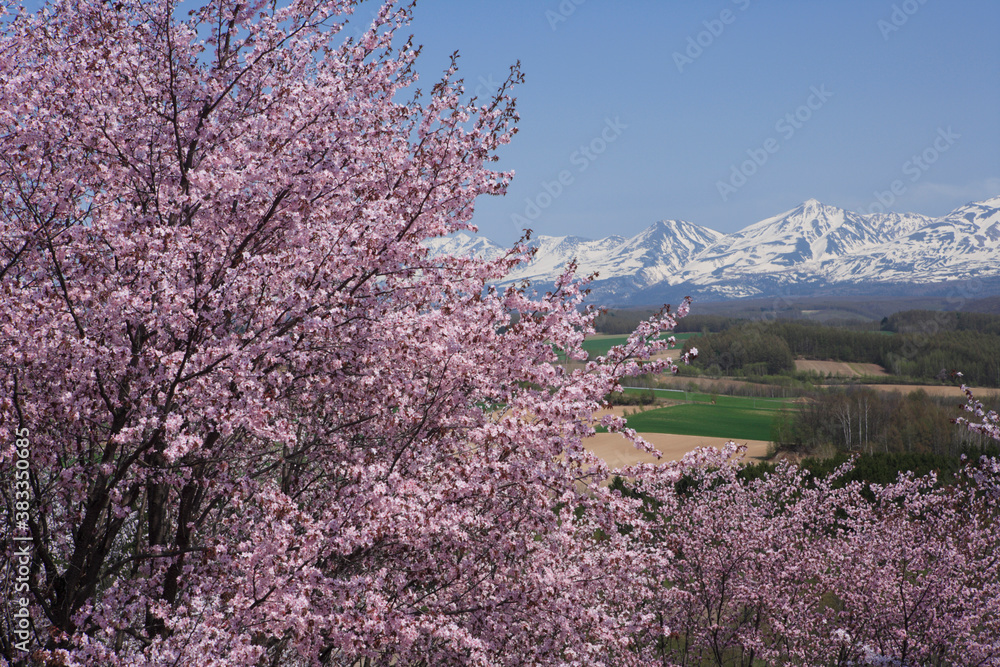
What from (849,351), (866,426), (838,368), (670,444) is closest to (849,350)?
(849,351)

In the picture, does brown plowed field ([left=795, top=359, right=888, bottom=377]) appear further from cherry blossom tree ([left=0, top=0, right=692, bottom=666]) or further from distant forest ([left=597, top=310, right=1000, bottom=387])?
cherry blossom tree ([left=0, top=0, right=692, bottom=666])

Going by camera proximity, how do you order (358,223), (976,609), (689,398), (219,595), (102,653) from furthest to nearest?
(689,398), (976,609), (358,223), (219,595), (102,653)

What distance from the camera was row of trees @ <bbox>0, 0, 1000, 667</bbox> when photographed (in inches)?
204

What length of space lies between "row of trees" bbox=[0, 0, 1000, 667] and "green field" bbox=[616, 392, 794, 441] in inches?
2983

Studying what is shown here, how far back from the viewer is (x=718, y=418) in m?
95.1

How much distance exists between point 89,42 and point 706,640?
16308 mm

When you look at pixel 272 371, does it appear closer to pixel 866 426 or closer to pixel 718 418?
pixel 866 426

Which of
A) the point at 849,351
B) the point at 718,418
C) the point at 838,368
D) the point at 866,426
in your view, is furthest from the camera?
the point at 849,351

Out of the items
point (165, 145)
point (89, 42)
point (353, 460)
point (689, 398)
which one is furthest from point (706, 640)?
point (689, 398)

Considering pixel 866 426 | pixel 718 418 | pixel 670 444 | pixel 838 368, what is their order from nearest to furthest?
pixel 670 444
pixel 866 426
pixel 718 418
pixel 838 368

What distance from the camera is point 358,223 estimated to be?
20.1ft

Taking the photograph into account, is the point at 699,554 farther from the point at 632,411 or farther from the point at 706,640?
the point at 632,411

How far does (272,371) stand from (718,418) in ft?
315

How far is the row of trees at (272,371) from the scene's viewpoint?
518 cm
